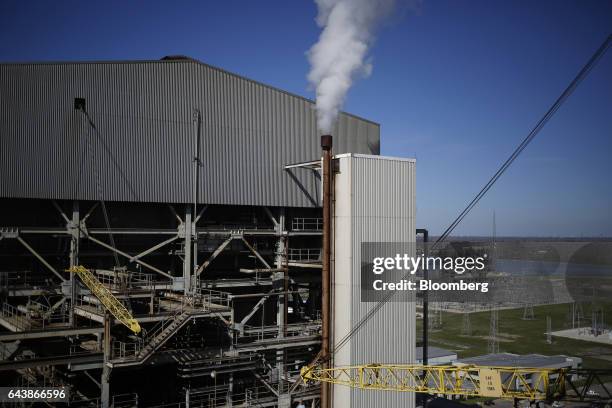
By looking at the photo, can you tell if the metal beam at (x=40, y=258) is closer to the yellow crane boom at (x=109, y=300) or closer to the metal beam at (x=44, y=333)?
the yellow crane boom at (x=109, y=300)

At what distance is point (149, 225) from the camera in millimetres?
26359

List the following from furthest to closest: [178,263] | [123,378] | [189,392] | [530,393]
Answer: [178,263] < [123,378] < [189,392] < [530,393]

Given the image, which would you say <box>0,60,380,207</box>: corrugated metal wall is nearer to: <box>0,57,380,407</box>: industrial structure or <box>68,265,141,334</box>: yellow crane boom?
<box>0,57,380,407</box>: industrial structure

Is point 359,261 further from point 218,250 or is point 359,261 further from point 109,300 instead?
point 109,300

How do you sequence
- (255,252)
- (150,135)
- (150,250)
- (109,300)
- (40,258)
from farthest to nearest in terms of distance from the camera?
1. (255,252)
2. (150,250)
3. (150,135)
4. (40,258)
5. (109,300)

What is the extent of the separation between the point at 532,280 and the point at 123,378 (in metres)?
103

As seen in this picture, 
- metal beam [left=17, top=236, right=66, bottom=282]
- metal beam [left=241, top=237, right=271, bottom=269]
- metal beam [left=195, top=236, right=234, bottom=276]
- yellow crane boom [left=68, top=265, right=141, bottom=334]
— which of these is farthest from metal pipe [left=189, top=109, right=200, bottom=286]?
metal beam [left=17, top=236, right=66, bottom=282]

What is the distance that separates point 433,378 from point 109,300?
1340 cm

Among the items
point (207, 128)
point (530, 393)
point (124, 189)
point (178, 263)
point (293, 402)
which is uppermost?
point (207, 128)

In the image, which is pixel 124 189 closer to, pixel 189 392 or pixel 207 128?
pixel 207 128

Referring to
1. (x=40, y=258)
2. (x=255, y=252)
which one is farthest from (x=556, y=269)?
(x=40, y=258)

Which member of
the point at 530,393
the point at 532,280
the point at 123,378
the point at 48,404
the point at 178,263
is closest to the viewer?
the point at 530,393

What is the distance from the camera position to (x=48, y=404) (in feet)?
69.1

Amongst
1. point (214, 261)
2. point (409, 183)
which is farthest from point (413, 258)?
point (214, 261)
